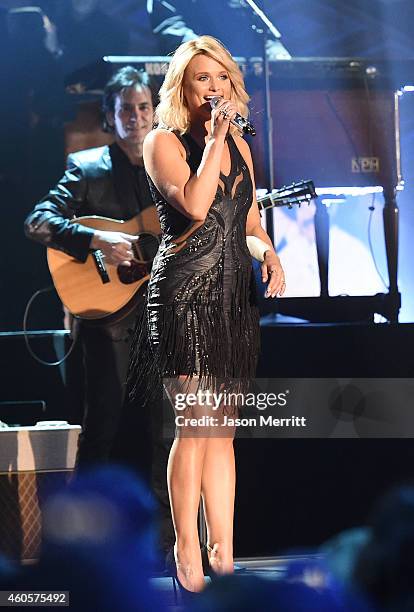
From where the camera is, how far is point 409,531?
154 centimetres

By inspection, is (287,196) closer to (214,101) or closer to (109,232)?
(109,232)

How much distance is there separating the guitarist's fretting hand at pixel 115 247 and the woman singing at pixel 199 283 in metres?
1.04

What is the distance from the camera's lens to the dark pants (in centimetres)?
393

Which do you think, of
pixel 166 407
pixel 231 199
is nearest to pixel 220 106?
pixel 231 199

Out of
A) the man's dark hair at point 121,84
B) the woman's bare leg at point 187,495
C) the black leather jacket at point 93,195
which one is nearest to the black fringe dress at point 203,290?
the woman's bare leg at point 187,495

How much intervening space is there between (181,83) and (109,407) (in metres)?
1.59

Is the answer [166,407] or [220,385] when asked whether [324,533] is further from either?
[220,385]

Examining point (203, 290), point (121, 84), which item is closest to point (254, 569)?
point (203, 290)

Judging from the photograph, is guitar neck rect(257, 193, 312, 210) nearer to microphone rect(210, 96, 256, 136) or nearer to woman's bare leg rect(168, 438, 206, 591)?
microphone rect(210, 96, 256, 136)

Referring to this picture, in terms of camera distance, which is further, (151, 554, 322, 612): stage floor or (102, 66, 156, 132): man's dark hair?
(102, 66, 156, 132): man's dark hair

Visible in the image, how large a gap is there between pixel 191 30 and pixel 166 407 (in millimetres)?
1577

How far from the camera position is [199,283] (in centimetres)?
278

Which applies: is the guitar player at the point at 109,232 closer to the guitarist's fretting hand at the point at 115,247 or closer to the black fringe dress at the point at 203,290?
the guitarist's fretting hand at the point at 115,247

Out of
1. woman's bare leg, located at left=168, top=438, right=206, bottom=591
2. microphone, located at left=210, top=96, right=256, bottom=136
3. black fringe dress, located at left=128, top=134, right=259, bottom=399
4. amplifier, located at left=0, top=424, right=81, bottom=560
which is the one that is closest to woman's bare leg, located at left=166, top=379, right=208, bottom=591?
woman's bare leg, located at left=168, top=438, right=206, bottom=591
